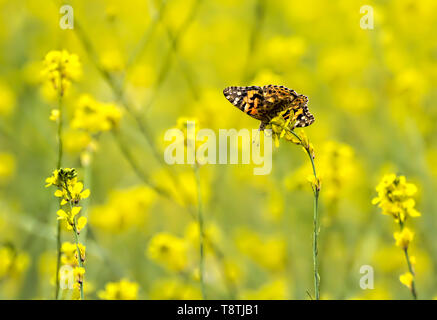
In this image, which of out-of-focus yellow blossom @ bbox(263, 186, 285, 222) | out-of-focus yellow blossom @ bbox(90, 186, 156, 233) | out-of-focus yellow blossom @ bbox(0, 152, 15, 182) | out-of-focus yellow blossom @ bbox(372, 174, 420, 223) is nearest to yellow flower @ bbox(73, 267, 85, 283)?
out-of-focus yellow blossom @ bbox(372, 174, 420, 223)

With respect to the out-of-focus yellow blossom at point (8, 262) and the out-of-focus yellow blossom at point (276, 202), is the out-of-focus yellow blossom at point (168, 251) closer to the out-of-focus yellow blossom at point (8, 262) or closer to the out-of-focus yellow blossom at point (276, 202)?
the out-of-focus yellow blossom at point (8, 262)

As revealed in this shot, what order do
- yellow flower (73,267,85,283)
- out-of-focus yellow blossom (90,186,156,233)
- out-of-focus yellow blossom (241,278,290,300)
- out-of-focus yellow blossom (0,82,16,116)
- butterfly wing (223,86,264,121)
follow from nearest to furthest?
yellow flower (73,267,85,283)
butterfly wing (223,86,264,121)
out-of-focus yellow blossom (241,278,290,300)
out-of-focus yellow blossom (90,186,156,233)
out-of-focus yellow blossom (0,82,16,116)

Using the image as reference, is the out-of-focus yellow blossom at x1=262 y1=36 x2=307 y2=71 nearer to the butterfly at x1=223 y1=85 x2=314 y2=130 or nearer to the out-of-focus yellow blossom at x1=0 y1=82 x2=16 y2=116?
the butterfly at x1=223 y1=85 x2=314 y2=130

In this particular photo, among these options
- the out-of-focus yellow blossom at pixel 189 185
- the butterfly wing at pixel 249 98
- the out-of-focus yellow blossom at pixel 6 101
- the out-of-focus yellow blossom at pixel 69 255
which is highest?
the out-of-focus yellow blossom at pixel 6 101

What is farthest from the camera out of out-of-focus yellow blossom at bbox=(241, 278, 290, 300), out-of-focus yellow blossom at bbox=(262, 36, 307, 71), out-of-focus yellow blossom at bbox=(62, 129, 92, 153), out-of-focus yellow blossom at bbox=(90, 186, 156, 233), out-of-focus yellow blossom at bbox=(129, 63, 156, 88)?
out-of-focus yellow blossom at bbox=(129, 63, 156, 88)

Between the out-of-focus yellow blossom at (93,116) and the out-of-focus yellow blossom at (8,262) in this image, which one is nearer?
the out-of-focus yellow blossom at (8,262)
